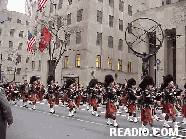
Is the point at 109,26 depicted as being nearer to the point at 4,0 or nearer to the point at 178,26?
the point at 178,26

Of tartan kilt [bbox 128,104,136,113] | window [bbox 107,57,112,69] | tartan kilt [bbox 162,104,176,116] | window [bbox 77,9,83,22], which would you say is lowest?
tartan kilt [bbox 128,104,136,113]

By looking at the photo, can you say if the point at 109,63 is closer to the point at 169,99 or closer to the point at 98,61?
the point at 98,61

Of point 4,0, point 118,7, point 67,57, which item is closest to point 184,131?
point 67,57

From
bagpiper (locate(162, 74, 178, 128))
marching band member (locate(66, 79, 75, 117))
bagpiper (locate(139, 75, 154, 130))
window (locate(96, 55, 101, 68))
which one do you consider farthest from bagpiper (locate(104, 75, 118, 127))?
window (locate(96, 55, 101, 68))

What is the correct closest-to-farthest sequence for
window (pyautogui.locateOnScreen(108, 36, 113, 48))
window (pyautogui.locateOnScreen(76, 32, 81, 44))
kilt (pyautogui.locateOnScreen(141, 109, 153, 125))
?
kilt (pyautogui.locateOnScreen(141, 109, 153, 125)) < window (pyautogui.locateOnScreen(76, 32, 81, 44)) < window (pyautogui.locateOnScreen(108, 36, 113, 48))

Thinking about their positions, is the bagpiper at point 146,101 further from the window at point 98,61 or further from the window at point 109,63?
the window at point 109,63

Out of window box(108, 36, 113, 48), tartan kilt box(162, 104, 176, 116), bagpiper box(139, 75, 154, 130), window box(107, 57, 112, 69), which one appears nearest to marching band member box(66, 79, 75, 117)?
bagpiper box(139, 75, 154, 130)

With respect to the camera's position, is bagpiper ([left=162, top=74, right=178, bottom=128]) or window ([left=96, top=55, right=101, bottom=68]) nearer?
bagpiper ([left=162, top=74, right=178, bottom=128])

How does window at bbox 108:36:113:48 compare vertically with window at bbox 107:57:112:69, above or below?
above

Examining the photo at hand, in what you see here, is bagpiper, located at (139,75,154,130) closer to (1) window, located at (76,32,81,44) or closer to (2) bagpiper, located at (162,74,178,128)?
(2) bagpiper, located at (162,74,178,128)

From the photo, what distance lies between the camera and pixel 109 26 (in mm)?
38438

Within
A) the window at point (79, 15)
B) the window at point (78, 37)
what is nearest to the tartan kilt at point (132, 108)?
the window at point (78, 37)

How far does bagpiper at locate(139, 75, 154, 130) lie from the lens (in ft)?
30.1

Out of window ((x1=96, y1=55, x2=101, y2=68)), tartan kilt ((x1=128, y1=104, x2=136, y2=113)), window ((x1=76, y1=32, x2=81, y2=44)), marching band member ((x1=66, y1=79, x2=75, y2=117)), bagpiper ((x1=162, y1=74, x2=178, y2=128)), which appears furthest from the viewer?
window ((x1=96, y1=55, x2=101, y2=68))
